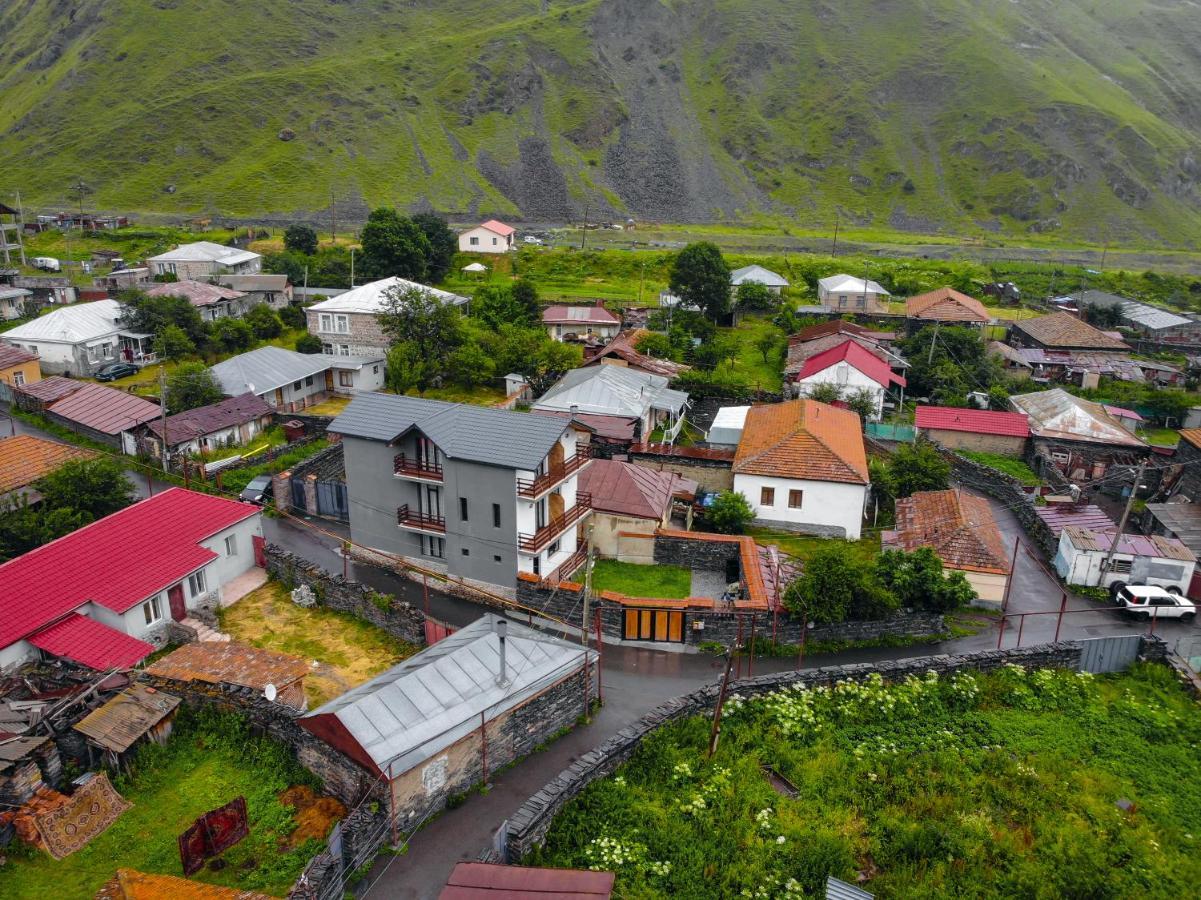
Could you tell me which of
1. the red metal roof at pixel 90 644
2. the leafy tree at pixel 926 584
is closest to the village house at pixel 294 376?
the red metal roof at pixel 90 644

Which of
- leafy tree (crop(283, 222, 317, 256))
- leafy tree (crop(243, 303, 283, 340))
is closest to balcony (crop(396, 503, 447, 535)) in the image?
leafy tree (crop(243, 303, 283, 340))

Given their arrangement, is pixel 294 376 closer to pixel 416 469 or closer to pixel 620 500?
pixel 416 469

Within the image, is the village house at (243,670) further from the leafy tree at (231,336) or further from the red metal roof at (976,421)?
the leafy tree at (231,336)

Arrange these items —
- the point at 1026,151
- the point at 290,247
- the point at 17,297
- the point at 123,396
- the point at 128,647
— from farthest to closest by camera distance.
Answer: the point at 1026,151
the point at 290,247
the point at 17,297
the point at 123,396
the point at 128,647

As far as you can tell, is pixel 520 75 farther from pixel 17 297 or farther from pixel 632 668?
pixel 632 668

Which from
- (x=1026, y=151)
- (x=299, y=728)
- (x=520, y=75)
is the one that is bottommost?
(x=299, y=728)

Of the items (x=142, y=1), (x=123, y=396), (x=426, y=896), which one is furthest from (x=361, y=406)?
(x=142, y=1)

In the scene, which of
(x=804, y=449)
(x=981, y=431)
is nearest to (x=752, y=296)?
(x=981, y=431)
